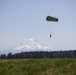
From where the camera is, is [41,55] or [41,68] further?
[41,55]

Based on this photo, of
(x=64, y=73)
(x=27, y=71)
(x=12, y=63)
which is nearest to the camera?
(x=64, y=73)

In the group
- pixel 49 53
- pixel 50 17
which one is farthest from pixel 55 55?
pixel 50 17

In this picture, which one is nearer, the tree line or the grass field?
the grass field

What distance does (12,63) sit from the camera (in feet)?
123

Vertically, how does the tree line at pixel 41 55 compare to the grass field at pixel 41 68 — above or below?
below

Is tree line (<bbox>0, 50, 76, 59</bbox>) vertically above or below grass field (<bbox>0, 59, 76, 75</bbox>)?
below

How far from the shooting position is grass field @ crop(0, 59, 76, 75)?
32.5 m

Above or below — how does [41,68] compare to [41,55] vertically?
Result: above

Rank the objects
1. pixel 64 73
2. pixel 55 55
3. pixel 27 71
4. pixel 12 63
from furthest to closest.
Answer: pixel 55 55, pixel 12 63, pixel 27 71, pixel 64 73

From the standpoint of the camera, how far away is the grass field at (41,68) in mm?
32469

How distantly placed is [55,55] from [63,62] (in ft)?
350

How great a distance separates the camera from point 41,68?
34125mm

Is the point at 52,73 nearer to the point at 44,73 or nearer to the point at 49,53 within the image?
the point at 44,73

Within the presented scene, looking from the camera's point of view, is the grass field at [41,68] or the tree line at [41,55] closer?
the grass field at [41,68]
